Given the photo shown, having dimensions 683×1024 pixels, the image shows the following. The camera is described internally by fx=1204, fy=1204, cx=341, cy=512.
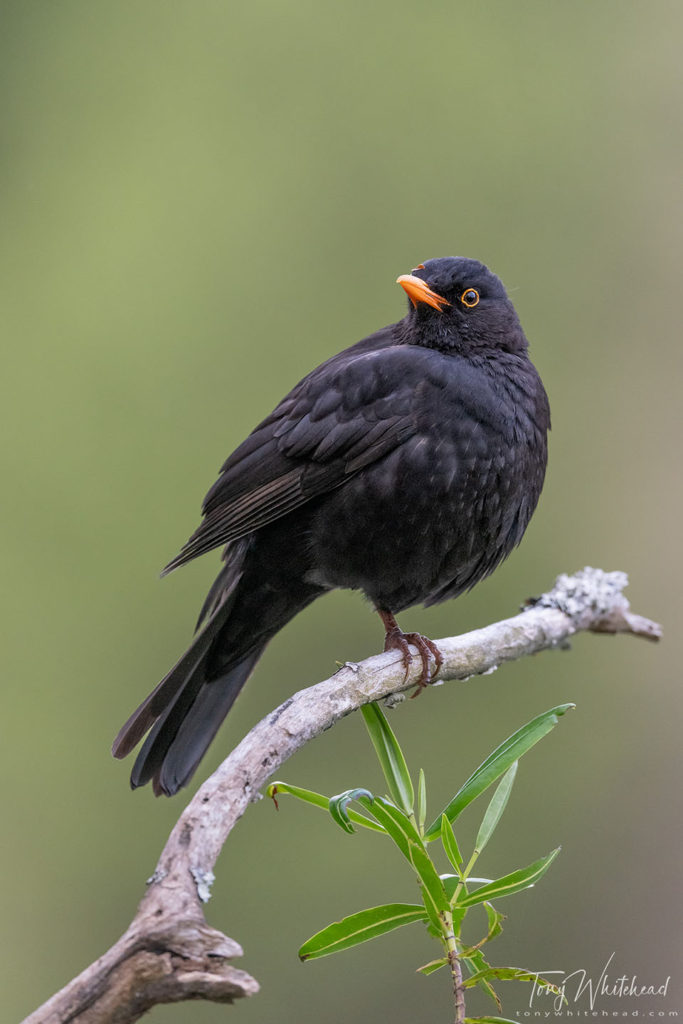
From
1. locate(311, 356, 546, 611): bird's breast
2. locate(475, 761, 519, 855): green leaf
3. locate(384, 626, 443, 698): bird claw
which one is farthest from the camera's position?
locate(311, 356, 546, 611): bird's breast

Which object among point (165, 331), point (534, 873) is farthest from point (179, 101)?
point (534, 873)

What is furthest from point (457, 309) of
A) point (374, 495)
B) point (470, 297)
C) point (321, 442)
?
point (374, 495)

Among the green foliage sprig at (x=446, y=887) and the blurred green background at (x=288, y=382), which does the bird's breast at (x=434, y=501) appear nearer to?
the green foliage sprig at (x=446, y=887)

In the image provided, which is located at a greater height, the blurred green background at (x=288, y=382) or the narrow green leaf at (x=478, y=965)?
the blurred green background at (x=288, y=382)

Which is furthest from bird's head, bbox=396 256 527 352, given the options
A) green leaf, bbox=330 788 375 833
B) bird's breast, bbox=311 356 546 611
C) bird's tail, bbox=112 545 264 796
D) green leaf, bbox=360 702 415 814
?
green leaf, bbox=330 788 375 833

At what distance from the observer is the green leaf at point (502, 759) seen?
8.30 ft

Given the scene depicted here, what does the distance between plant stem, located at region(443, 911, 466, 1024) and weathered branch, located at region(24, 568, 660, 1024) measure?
0.41 m

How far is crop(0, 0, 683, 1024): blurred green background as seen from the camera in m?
6.88

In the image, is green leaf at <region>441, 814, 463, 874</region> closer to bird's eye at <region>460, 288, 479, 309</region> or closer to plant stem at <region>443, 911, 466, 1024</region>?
plant stem at <region>443, 911, 466, 1024</region>

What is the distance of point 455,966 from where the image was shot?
7.25 feet

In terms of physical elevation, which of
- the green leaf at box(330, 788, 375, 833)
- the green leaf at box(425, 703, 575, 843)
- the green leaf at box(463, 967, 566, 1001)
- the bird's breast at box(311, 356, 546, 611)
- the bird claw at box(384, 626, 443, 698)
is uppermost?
the bird's breast at box(311, 356, 546, 611)

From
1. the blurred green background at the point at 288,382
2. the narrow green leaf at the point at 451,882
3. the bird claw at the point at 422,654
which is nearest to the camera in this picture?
the narrow green leaf at the point at 451,882
